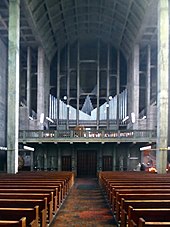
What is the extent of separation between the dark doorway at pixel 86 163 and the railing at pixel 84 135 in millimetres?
3579

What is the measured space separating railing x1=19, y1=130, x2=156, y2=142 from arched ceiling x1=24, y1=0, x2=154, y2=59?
25.9 feet

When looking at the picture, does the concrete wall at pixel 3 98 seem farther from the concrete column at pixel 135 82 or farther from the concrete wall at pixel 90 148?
the concrete column at pixel 135 82

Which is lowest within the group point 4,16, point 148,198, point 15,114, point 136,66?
point 148,198

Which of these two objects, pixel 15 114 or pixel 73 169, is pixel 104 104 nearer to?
pixel 73 169

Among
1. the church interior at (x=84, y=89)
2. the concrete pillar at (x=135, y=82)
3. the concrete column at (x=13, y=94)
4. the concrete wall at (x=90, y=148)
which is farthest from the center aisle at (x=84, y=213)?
the concrete pillar at (x=135, y=82)

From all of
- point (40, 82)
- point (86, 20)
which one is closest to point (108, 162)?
point (40, 82)

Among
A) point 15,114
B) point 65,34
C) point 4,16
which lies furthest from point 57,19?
point 15,114

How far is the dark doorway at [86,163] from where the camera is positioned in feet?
82.9

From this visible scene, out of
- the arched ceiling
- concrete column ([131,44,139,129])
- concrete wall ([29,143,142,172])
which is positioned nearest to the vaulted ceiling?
the arched ceiling

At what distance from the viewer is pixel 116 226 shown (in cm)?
701

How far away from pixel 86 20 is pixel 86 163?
42.2 ft

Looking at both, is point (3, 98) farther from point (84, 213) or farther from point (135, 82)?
point (84, 213)

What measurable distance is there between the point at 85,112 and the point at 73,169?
6.89 m

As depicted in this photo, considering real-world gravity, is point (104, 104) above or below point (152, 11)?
below
